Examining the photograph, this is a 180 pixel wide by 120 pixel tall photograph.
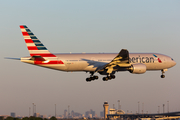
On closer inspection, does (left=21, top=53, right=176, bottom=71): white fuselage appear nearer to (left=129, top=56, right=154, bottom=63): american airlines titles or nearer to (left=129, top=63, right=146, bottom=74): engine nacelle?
(left=129, top=56, right=154, bottom=63): american airlines titles

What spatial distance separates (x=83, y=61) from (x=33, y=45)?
10002 mm

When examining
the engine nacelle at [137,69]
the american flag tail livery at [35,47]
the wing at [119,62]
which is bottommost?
the engine nacelle at [137,69]

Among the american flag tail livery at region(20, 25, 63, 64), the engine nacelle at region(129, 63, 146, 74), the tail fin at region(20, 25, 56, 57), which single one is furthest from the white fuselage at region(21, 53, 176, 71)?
the engine nacelle at region(129, 63, 146, 74)

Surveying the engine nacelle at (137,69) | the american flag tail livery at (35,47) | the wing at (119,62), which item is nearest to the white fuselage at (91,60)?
the american flag tail livery at (35,47)

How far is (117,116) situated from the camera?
563 feet

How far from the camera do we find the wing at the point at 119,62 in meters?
53.2

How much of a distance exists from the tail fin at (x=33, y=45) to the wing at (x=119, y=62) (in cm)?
1045

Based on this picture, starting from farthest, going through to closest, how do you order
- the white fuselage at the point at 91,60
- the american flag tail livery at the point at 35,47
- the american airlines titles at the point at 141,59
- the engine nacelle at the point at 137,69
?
1. the american airlines titles at the point at 141,59
2. the white fuselage at the point at 91,60
3. the american flag tail livery at the point at 35,47
4. the engine nacelle at the point at 137,69

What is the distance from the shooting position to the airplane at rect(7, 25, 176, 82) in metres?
56.2

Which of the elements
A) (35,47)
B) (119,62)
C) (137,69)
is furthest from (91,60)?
(35,47)

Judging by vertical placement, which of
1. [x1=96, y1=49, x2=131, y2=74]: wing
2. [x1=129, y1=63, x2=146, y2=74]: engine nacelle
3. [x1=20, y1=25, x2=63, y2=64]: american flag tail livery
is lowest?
[x1=129, y1=63, x2=146, y2=74]: engine nacelle

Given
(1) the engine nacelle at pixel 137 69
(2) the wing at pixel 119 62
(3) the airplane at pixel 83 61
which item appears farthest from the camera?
(1) the engine nacelle at pixel 137 69

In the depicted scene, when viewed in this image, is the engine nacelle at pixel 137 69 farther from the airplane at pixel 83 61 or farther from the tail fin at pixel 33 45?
the tail fin at pixel 33 45

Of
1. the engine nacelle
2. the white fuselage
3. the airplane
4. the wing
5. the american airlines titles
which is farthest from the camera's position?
the american airlines titles
